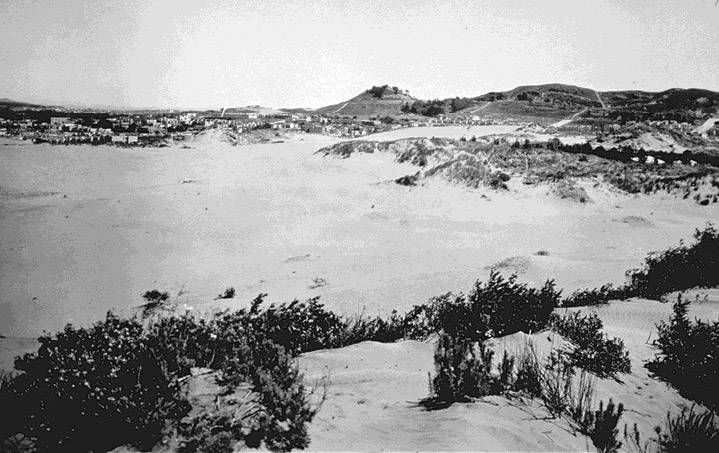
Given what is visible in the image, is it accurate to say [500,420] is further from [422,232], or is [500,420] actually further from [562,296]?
[422,232]

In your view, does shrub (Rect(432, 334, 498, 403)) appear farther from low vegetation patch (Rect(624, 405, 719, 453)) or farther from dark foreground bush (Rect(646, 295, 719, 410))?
dark foreground bush (Rect(646, 295, 719, 410))

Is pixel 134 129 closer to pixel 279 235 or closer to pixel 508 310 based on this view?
pixel 279 235

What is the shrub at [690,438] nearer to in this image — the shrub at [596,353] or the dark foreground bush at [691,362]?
the dark foreground bush at [691,362]

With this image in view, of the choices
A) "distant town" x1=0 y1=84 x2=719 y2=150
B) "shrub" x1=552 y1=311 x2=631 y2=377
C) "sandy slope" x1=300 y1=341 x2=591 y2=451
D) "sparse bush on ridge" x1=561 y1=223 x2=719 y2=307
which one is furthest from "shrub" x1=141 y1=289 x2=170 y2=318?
"sparse bush on ridge" x1=561 y1=223 x2=719 y2=307

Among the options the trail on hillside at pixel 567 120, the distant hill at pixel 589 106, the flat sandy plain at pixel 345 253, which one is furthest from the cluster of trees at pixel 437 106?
the flat sandy plain at pixel 345 253

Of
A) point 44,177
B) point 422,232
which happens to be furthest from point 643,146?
point 44,177

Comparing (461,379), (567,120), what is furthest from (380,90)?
(461,379)
